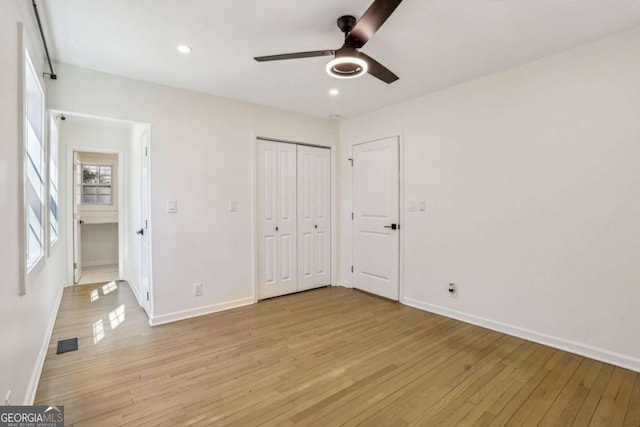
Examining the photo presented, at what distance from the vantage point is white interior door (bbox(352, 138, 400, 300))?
3.93 m

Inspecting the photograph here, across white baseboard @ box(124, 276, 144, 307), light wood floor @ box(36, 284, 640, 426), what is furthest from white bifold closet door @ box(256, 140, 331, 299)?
white baseboard @ box(124, 276, 144, 307)

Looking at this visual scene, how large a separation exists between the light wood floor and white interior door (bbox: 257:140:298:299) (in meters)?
0.84

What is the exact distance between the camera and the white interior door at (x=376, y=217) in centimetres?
393

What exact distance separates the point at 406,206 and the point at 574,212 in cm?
164

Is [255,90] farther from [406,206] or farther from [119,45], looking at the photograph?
[406,206]

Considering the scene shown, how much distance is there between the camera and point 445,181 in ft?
11.2

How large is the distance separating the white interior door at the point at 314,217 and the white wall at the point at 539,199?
134 cm

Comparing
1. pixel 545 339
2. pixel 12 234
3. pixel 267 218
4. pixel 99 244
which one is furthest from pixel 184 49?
pixel 99 244

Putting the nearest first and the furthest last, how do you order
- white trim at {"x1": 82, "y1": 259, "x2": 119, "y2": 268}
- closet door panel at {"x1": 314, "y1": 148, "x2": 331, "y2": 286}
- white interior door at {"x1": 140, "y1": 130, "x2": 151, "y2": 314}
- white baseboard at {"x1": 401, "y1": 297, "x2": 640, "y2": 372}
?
white baseboard at {"x1": 401, "y1": 297, "x2": 640, "y2": 372}
white interior door at {"x1": 140, "y1": 130, "x2": 151, "y2": 314}
closet door panel at {"x1": 314, "y1": 148, "x2": 331, "y2": 286}
white trim at {"x1": 82, "y1": 259, "x2": 119, "y2": 268}

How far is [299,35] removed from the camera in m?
2.33

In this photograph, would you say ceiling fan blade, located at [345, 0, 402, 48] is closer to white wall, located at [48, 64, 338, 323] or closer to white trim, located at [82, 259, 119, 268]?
white wall, located at [48, 64, 338, 323]

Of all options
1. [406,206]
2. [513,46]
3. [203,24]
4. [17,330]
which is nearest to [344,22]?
[203,24]

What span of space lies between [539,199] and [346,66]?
211cm
